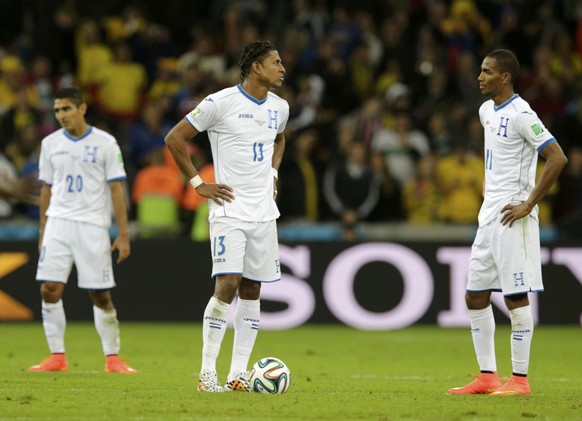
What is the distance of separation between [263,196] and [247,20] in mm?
12386

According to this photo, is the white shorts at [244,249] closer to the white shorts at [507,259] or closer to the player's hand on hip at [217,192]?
the player's hand on hip at [217,192]

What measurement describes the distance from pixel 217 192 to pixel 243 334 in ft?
3.60

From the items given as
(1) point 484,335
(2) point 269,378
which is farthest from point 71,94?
(1) point 484,335

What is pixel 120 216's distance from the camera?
1089 centimetres

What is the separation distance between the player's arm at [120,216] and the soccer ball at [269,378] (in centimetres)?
234

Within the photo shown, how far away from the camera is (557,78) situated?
792 inches

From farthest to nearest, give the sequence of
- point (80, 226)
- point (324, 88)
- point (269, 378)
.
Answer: point (324, 88), point (80, 226), point (269, 378)

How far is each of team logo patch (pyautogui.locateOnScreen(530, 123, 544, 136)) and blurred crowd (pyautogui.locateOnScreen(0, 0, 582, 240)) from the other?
26.0 ft

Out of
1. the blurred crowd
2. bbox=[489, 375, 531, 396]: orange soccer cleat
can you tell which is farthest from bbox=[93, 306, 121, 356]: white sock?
the blurred crowd

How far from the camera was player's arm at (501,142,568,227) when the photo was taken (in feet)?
28.8

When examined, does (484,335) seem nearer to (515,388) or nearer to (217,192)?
(515,388)

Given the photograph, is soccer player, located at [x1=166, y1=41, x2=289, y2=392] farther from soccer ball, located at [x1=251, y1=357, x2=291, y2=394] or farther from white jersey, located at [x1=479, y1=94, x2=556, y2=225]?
white jersey, located at [x1=479, y1=94, x2=556, y2=225]

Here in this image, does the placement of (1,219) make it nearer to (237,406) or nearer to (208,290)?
(208,290)

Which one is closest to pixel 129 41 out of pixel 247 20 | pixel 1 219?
pixel 247 20
